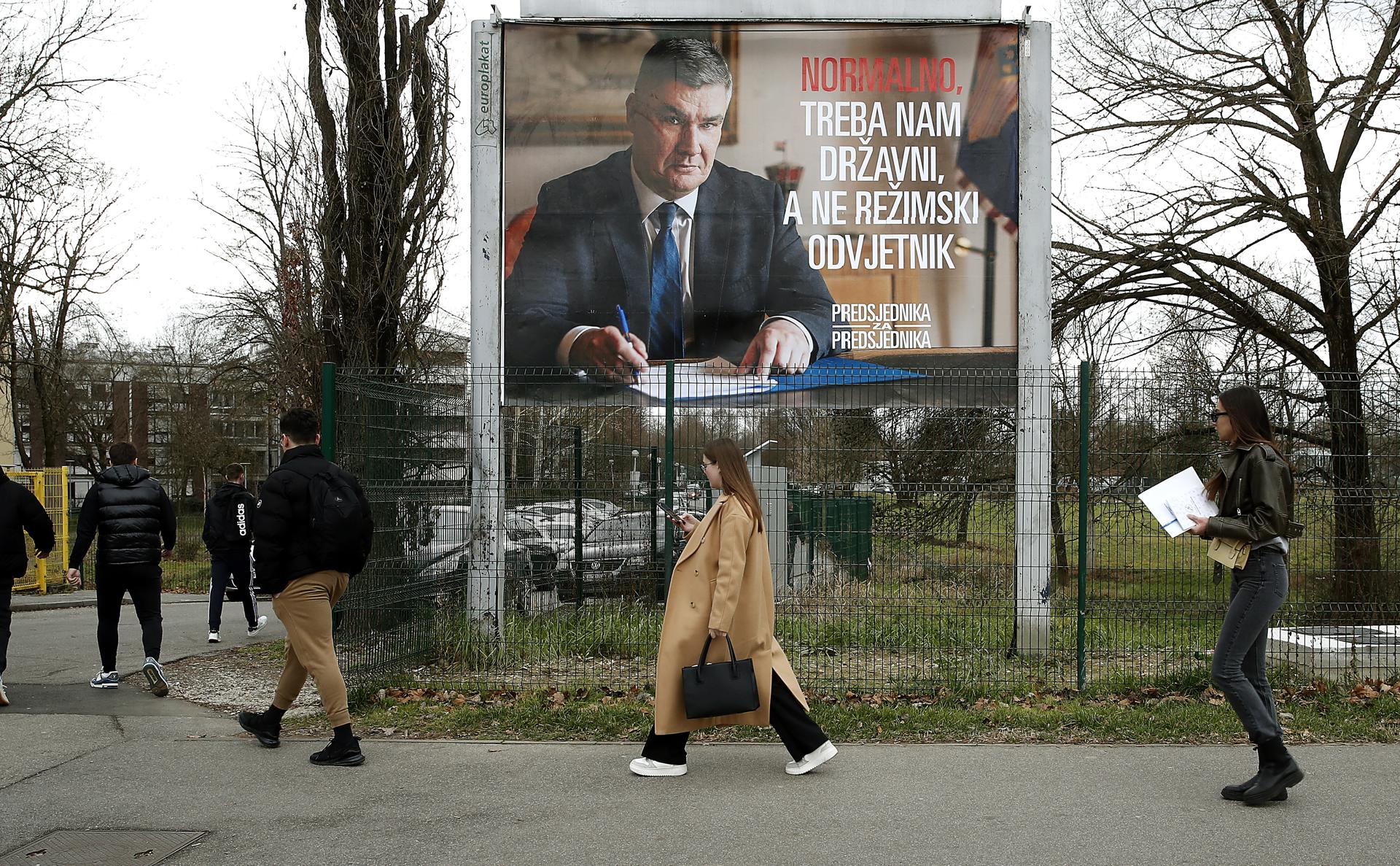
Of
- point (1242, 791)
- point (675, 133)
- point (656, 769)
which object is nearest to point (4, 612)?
point (656, 769)

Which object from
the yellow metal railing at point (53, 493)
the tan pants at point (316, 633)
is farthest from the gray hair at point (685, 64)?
the yellow metal railing at point (53, 493)

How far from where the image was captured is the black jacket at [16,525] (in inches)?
326

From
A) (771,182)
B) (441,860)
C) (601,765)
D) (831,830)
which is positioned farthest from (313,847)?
(771,182)

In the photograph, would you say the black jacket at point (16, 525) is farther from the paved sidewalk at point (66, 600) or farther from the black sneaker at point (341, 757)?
the paved sidewalk at point (66, 600)

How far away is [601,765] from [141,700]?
388cm

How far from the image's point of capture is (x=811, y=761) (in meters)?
6.23

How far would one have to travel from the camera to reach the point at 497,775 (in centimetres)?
624

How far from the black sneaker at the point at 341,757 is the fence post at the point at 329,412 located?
2095 mm

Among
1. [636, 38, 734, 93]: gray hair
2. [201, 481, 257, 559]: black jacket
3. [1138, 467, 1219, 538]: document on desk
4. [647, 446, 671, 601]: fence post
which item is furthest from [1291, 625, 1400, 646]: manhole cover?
[201, 481, 257, 559]: black jacket

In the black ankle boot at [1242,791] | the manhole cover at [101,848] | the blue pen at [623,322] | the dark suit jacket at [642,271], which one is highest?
the dark suit jacket at [642,271]

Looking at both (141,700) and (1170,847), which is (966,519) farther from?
(141,700)

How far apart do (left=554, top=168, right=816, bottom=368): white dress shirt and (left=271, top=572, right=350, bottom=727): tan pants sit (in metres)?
4.17

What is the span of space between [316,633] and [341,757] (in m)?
0.69

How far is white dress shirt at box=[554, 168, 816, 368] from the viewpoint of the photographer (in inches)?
401
